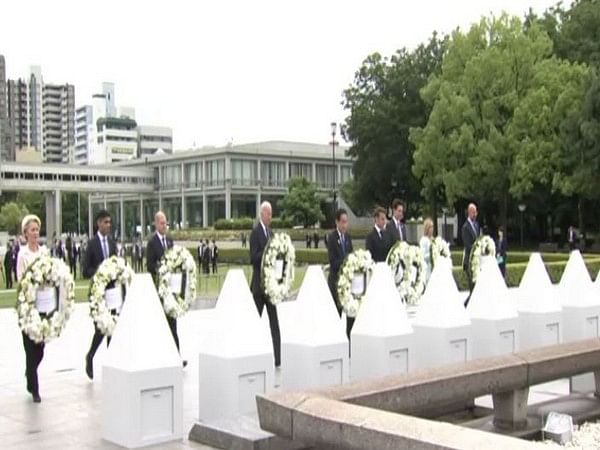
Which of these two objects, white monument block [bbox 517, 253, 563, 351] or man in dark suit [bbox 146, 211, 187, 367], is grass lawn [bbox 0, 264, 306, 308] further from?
white monument block [bbox 517, 253, 563, 351]

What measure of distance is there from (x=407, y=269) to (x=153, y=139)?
158m

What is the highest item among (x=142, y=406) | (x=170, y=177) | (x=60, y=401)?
(x=170, y=177)

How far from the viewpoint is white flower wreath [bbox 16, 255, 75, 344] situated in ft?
28.9

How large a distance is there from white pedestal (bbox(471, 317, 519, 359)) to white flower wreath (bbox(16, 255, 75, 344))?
4802mm

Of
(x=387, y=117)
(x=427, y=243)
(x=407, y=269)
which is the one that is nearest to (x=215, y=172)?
(x=387, y=117)

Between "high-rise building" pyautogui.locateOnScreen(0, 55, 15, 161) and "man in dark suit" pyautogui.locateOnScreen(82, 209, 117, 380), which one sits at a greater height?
"high-rise building" pyautogui.locateOnScreen(0, 55, 15, 161)

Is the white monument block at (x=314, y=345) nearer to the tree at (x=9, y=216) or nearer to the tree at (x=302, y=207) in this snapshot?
the tree at (x=302, y=207)

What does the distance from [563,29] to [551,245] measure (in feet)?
45.1

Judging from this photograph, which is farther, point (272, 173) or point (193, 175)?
point (193, 175)

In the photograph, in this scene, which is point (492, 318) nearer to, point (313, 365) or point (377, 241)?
point (313, 365)

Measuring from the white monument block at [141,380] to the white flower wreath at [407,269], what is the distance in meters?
5.85

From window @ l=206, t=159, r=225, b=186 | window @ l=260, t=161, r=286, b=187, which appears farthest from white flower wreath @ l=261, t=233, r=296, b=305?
window @ l=260, t=161, r=286, b=187

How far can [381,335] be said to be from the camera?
8.20m

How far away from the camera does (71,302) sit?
9289 millimetres
